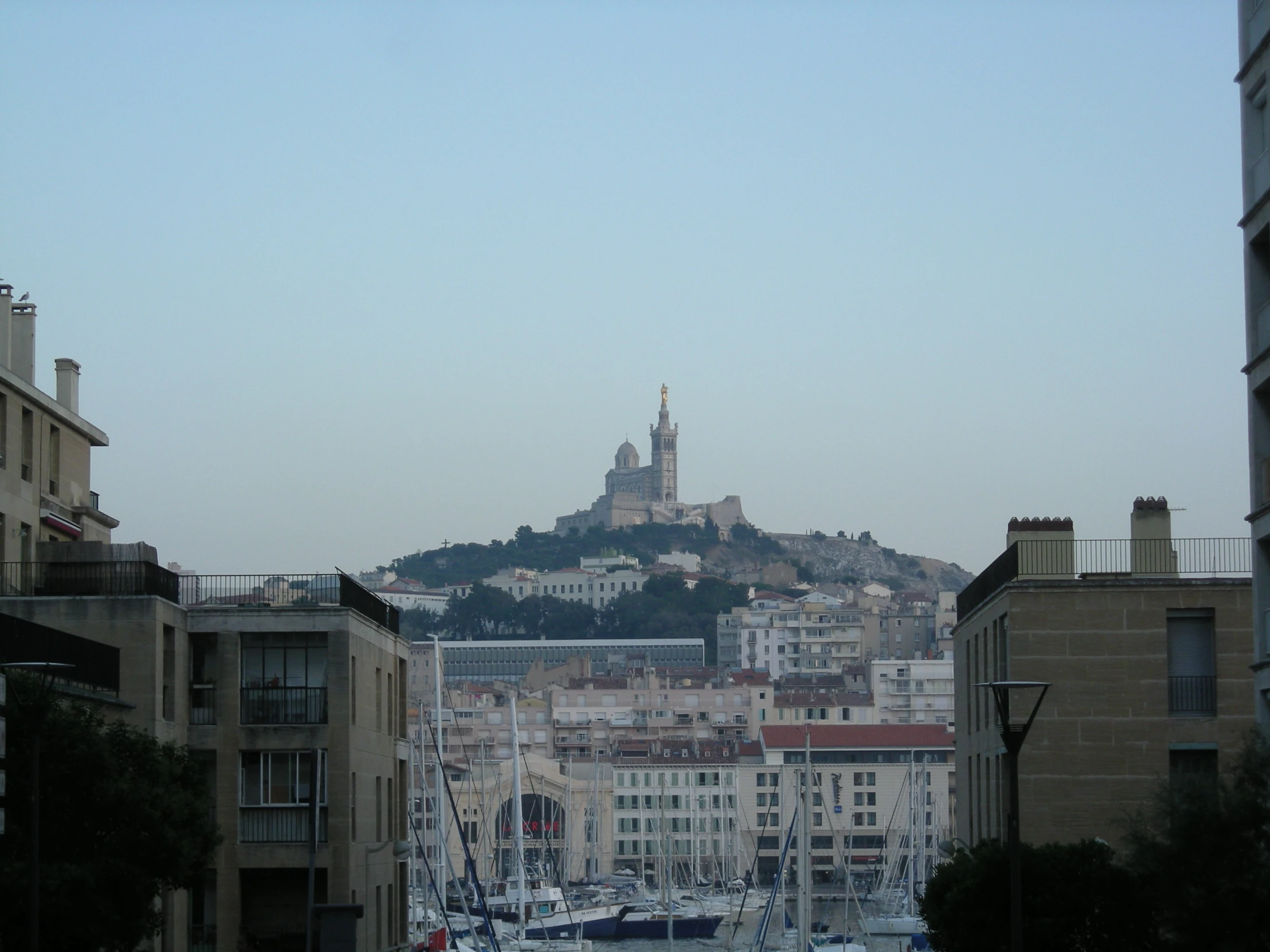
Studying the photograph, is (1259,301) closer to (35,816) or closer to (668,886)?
(35,816)

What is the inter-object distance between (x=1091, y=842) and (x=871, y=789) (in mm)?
126651

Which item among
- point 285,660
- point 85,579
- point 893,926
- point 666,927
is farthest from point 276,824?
point 666,927

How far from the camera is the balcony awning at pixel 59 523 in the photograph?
45.3 meters

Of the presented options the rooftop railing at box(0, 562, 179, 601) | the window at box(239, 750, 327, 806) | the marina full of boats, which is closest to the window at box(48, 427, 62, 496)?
the rooftop railing at box(0, 562, 179, 601)

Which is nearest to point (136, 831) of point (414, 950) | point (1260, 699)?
point (1260, 699)

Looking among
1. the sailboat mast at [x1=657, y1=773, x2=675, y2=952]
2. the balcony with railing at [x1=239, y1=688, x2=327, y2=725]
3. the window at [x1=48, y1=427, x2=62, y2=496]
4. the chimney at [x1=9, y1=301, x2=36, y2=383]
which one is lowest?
the sailboat mast at [x1=657, y1=773, x2=675, y2=952]

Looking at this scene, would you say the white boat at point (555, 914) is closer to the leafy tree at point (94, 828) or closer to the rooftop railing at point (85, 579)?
the rooftop railing at point (85, 579)

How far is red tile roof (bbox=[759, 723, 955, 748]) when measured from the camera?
528 feet

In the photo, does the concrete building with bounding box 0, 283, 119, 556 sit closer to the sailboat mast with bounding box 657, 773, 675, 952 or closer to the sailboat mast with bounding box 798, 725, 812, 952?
the sailboat mast with bounding box 798, 725, 812, 952

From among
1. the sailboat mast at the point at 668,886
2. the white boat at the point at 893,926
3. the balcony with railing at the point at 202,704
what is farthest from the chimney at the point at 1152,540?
the white boat at the point at 893,926

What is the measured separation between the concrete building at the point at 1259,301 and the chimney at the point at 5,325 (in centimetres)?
2538

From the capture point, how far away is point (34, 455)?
44656 mm

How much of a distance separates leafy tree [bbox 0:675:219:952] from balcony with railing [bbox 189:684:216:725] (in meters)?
9.92

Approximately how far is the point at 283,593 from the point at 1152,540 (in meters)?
19.5
